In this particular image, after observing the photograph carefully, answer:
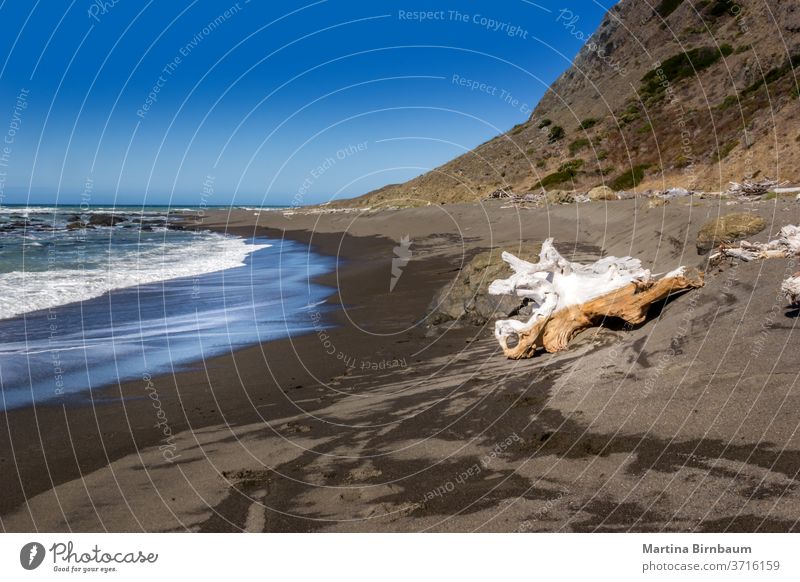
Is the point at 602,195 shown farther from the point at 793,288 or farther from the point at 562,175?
the point at 793,288

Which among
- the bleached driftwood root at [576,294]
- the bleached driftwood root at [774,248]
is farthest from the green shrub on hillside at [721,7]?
the bleached driftwood root at [576,294]

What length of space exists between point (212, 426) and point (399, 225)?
42647 mm

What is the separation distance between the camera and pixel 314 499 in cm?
677

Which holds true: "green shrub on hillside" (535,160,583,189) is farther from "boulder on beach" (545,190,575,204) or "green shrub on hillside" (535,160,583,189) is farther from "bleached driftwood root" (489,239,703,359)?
"bleached driftwood root" (489,239,703,359)

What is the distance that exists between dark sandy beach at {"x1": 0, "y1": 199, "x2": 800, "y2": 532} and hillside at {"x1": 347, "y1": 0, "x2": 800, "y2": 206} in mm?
26952

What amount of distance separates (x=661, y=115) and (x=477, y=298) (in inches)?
1952

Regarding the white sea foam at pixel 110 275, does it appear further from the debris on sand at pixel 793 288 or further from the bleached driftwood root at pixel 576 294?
the debris on sand at pixel 793 288

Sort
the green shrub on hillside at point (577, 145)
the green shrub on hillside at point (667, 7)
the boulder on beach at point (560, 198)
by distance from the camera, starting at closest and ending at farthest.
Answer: the boulder on beach at point (560, 198), the green shrub on hillside at point (577, 145), the green shrub on hillside at point (667, 7)

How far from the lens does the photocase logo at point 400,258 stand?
26.6 m

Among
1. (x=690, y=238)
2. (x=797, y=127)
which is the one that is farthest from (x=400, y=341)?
(x=797, y=127)

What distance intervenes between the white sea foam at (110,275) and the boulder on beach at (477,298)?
13.4 metres
